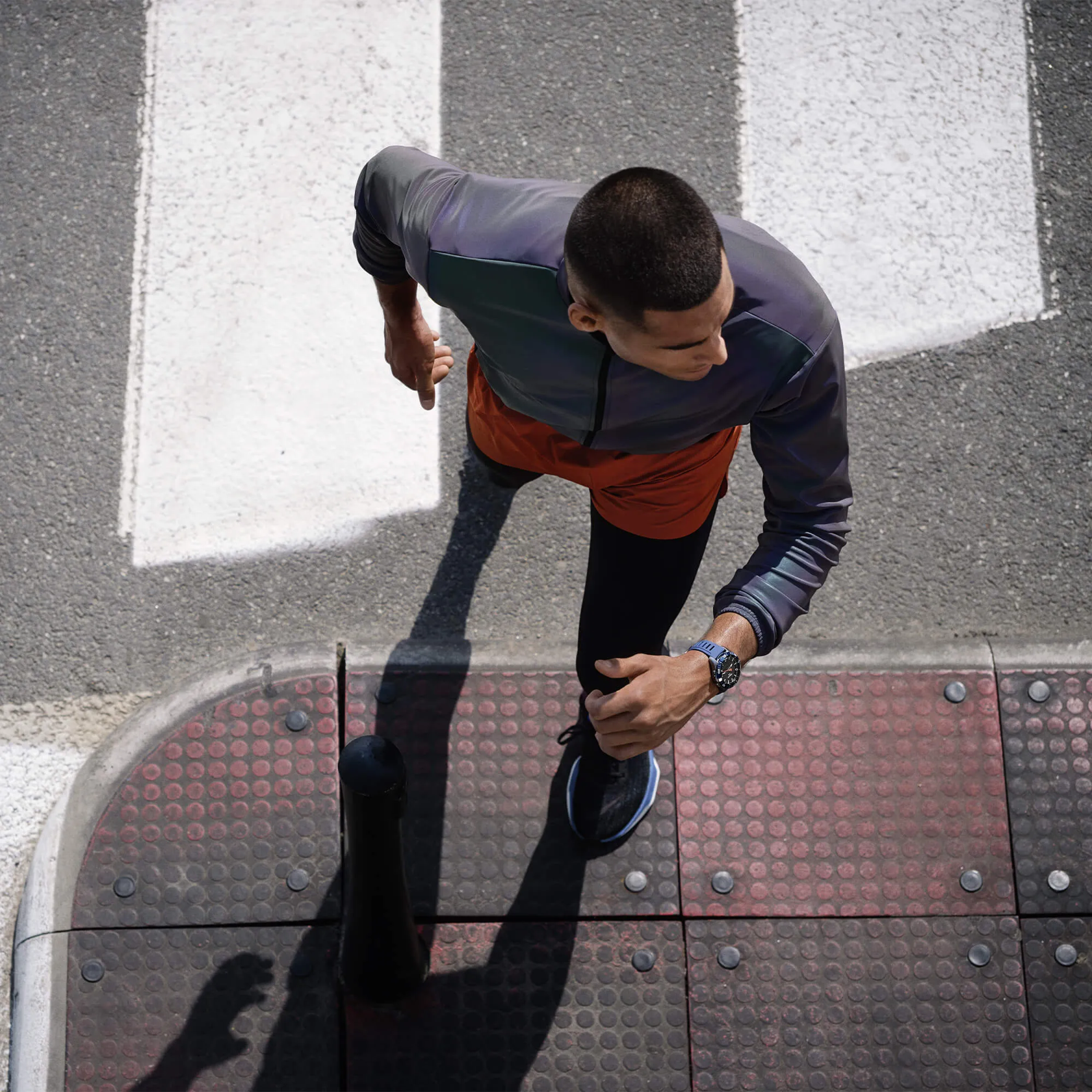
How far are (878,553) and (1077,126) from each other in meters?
1.85

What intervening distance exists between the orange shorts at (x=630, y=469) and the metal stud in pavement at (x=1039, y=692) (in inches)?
51.6

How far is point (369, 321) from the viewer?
12.9 ft

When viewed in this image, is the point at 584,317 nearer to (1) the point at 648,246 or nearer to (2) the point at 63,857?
(1) the point at 648,246

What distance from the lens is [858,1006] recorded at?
3178mm

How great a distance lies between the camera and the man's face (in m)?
1.99

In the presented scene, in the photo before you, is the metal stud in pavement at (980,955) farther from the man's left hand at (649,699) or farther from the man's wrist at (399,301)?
the man's wrist at (399,301)

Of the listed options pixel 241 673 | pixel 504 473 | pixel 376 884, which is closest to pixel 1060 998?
pixel 376 884

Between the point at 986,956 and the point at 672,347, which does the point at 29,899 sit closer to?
the point at 672,347

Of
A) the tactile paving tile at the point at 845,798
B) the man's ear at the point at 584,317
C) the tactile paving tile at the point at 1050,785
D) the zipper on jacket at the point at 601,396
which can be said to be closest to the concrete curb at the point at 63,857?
the tactile paving tile at the point at 845,798

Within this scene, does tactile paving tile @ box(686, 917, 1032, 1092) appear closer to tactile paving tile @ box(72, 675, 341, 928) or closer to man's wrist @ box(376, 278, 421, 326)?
tactile paving tile @ box(72, 675, 341, 928)

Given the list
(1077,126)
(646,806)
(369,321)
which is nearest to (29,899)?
(646,806)

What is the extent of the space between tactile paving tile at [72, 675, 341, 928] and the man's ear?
67.6 inches

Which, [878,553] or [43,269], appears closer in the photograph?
[878,553]

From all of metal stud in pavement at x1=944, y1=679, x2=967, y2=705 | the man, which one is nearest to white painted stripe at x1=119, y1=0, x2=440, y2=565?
the man
